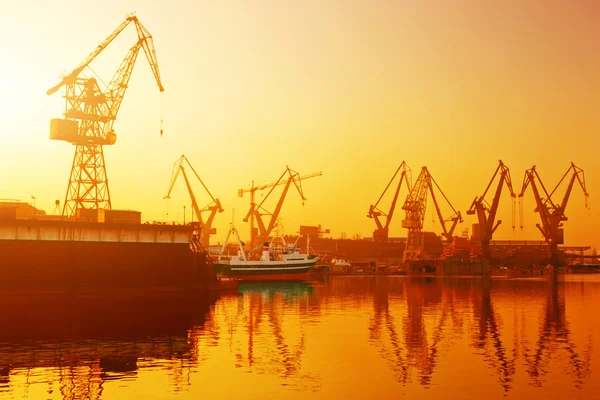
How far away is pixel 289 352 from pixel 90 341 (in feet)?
42.1

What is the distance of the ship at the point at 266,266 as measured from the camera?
129 meters

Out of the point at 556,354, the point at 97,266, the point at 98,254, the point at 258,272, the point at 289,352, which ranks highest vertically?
the point at 98,254

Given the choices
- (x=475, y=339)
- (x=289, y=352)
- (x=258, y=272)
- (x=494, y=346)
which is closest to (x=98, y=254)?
(x=289, y=352)

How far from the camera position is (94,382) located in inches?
1145

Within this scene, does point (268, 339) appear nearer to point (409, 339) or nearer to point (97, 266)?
point (409, 339)

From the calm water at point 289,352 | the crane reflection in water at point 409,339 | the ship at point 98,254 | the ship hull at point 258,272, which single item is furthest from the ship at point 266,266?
the calm water at point 289,352

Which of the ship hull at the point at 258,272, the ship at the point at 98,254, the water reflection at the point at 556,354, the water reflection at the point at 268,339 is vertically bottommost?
the water reflection at the point at 268,339

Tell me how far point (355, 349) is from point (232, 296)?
47604mm

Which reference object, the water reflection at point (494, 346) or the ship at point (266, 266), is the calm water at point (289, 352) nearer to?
the water reflection at point (494, 346)

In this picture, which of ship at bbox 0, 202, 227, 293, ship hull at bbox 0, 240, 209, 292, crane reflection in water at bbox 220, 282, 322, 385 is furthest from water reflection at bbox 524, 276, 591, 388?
ship at bbox 0, 202, 227, 293

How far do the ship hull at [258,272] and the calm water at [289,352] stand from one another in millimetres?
62200

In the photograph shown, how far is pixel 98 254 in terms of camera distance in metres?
72.9

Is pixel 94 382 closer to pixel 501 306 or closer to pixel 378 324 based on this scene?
pixel 378 324

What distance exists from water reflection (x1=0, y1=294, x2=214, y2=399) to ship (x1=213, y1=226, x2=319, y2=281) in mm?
61704
